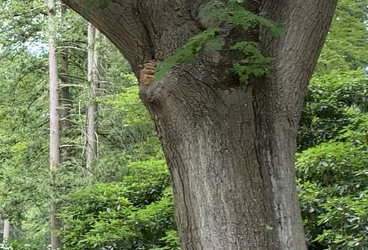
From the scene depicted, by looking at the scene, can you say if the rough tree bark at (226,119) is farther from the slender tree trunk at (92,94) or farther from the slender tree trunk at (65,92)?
the slender tree trunk at (65,92)

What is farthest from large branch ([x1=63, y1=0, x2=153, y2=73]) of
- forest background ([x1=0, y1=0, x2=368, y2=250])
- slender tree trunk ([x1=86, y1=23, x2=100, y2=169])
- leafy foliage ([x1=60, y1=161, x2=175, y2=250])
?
slender tree trunk ([x1=86, y1=23, x2=100, y2=169])

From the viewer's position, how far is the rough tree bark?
2.44 meters

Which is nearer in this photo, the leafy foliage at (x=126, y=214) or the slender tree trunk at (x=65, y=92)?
the leafy foliage at (x=126, y=214)

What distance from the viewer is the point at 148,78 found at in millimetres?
2586

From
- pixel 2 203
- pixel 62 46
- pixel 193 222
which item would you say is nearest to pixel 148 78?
pixel 193 222

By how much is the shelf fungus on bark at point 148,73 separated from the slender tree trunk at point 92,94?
10.4m

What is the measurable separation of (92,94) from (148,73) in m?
10.6

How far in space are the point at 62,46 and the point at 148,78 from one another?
1073cm

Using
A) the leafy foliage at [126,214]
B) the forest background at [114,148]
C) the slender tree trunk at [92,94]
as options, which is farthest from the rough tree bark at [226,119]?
the slender tree trunk at [92,94]

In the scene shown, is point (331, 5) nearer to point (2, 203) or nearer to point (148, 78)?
point (148, 78)

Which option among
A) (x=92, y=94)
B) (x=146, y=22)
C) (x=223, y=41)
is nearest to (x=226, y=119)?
(x=223, y=41)

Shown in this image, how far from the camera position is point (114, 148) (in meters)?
14.1

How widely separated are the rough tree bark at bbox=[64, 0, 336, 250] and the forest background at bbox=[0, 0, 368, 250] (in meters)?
1.28

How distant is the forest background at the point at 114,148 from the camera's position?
4.38 meters
